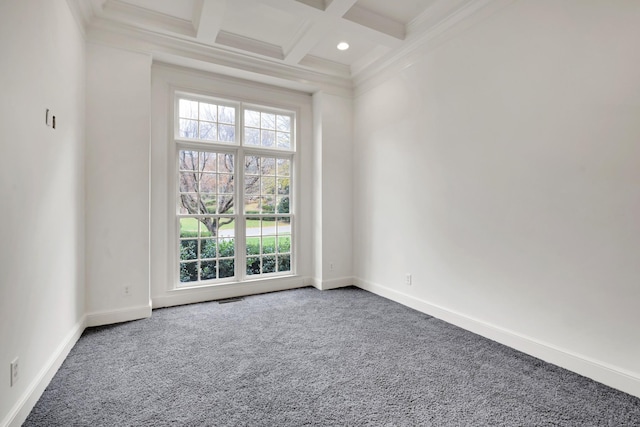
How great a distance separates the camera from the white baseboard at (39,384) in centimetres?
158

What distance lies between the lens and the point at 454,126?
3016 millimetres

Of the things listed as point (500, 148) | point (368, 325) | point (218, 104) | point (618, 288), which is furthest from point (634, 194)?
point (218, 104)

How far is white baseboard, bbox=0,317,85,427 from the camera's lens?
5.18ft

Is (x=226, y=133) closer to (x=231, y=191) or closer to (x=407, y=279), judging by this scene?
(x=231, y=191)

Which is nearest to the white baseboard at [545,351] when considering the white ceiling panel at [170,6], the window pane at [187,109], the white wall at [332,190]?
the white wall at [332,190]

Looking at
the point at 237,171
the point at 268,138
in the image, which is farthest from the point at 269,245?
the point at 268,138

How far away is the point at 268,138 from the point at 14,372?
3.45 metres

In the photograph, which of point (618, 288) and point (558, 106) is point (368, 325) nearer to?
point (618, 288)

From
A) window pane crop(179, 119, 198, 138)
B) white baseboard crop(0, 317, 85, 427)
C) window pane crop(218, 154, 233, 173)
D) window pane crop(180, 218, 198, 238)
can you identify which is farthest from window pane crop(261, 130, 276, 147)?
white baseboard crop(0, 317, 85, 427)

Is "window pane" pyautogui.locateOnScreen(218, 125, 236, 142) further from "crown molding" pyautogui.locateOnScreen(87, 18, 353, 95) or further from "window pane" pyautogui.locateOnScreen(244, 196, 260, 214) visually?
"window pane" pyautogui.locateOnScreen(244, 196, 260, 214)

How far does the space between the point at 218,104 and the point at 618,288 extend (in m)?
4.31

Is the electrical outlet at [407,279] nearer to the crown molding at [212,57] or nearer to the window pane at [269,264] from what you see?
the window pane at [269,264]

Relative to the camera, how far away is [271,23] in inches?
128

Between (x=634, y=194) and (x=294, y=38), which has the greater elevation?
(x=294, y=38)
